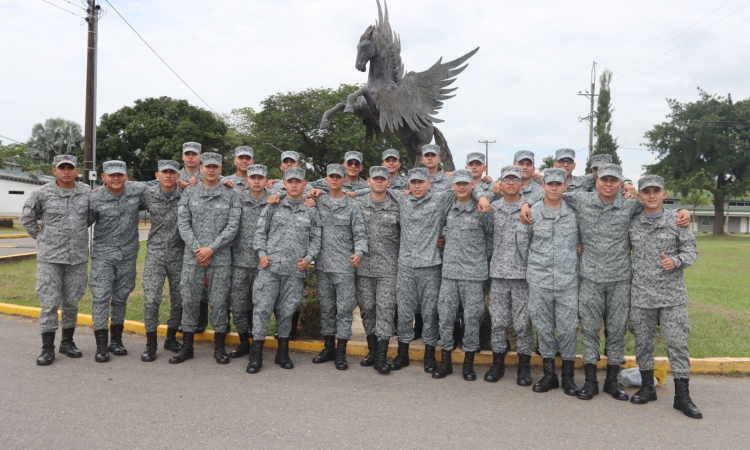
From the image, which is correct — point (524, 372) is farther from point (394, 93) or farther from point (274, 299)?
point (394, 93)

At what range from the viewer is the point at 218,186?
15.6 feet

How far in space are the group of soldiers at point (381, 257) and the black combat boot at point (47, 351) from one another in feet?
0.08

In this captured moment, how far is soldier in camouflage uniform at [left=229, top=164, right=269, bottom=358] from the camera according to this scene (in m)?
4.78

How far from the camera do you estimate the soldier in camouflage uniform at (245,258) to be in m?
4.78

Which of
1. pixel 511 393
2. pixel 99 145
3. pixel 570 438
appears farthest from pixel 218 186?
pixel 99 145

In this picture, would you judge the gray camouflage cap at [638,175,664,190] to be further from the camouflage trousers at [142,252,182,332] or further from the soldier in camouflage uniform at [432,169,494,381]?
the camouflage trousers at [142,252,182,332]

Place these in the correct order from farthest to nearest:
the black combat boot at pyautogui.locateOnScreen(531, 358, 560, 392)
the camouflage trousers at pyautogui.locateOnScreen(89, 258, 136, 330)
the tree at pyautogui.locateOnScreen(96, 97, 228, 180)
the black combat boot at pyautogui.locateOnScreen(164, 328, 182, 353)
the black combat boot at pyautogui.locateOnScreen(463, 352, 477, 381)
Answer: the tree at pyautogui.locateOnScreen(96, 97, 228, 180) < the black combat boot at pyautogui.locateOnScreen(164, 328, 182, 353) < the camouflage trousers at pyautogui.locateOnScreen(89, 258, 136, 330) < the black combat boot at pyautogui.locateOnScreen(463, 352, 477, 381) < the black combat boot at pyautogui.locateOnScreen(531, 358, 560, 392)

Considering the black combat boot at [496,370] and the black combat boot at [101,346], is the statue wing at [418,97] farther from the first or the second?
the black combat boot at [101,346]

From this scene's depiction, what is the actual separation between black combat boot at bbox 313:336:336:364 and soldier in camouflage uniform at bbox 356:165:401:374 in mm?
331

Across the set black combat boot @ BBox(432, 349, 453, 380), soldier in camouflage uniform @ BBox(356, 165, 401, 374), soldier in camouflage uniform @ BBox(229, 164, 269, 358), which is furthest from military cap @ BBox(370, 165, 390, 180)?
black combat boot @ BBox(432, 349, 453, 380)

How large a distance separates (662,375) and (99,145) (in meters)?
34.6

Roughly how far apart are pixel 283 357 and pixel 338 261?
1.02 metres

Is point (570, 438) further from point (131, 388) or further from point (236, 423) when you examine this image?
point (131, 388)

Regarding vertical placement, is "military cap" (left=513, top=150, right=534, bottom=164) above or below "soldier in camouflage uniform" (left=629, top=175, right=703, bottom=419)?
above
